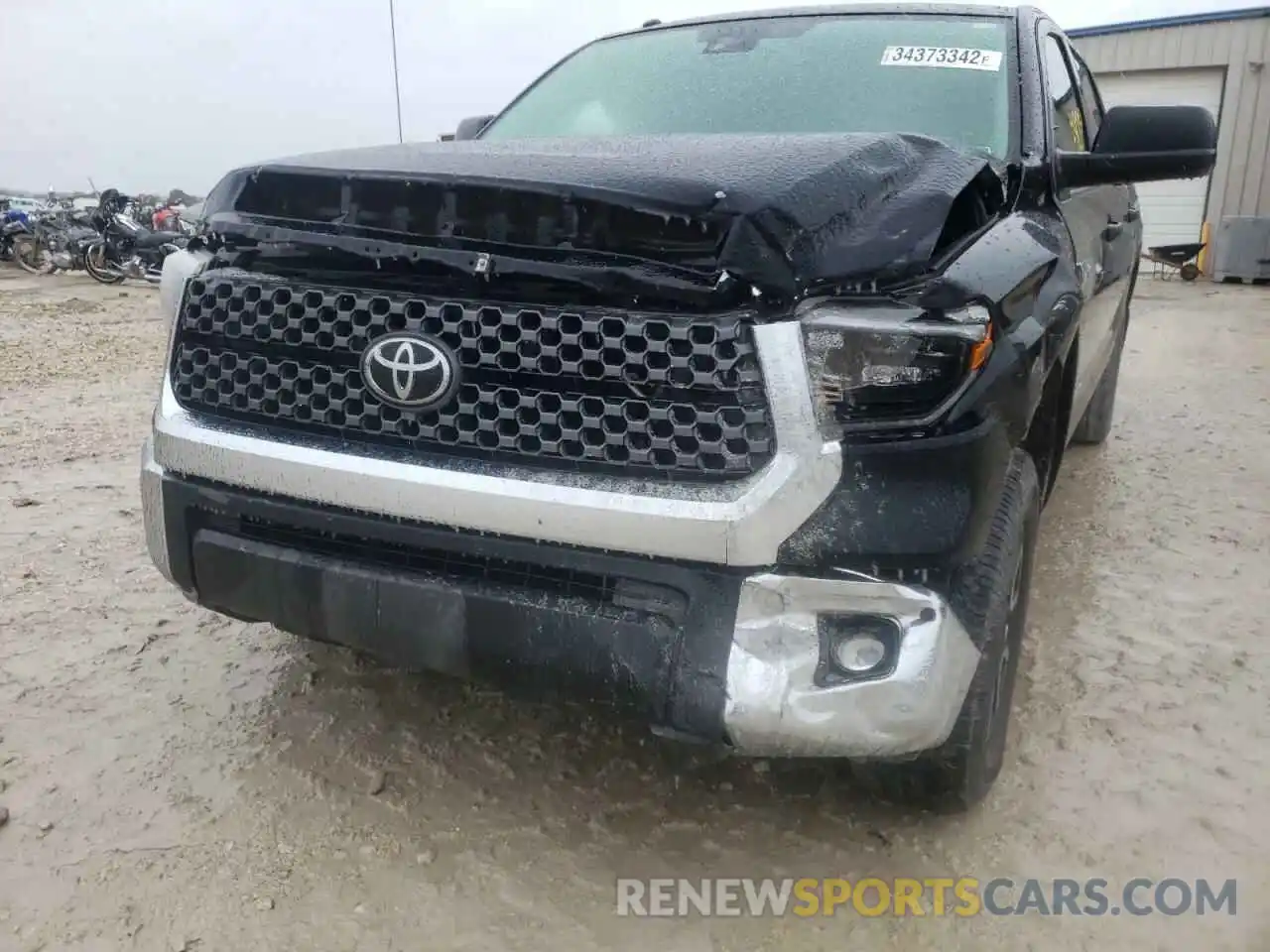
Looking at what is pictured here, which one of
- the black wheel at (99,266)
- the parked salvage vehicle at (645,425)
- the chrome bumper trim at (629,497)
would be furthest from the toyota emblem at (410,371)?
the black wheel at (99,266)

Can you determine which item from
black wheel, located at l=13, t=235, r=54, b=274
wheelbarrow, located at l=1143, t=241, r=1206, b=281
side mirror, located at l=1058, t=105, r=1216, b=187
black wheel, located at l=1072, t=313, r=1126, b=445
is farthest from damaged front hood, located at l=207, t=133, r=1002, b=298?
black wheel, located at l=13, t=235, r=54, b=274

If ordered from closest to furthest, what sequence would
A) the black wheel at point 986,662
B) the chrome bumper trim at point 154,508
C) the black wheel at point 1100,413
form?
the black wheel at point 986,662, the chrome bumper trim at point 154,508, the black wheel at point 1100,413

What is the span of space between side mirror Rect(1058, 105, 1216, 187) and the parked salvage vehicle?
0.45 m

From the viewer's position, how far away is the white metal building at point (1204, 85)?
49.1 ft

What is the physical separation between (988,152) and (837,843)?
1.67 metres

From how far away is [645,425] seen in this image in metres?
Answer: 1.72

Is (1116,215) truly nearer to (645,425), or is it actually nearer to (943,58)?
(943,58)

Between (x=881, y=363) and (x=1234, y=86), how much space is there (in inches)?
666

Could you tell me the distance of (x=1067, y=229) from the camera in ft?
8.45

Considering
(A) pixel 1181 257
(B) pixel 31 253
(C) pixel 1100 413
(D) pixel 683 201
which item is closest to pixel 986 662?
(D) pixel 683 201

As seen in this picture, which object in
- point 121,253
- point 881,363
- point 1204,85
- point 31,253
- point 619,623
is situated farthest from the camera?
point 31,253

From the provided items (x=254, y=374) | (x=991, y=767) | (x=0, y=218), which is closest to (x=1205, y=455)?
(x=991, y=767)

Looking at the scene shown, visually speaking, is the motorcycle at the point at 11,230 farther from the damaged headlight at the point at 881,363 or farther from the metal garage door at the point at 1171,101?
the damaged headlight at the point at 881,363

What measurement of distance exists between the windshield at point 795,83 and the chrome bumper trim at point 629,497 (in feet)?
4.11
